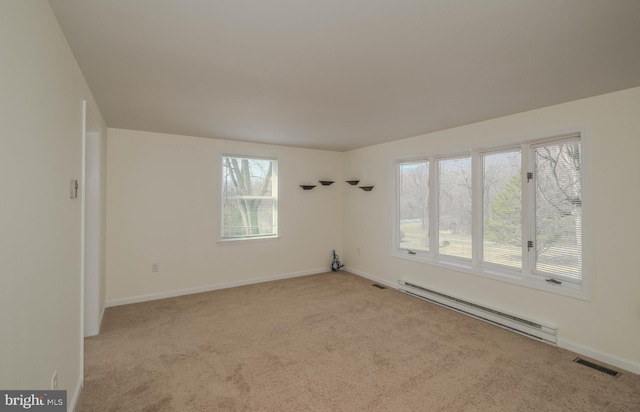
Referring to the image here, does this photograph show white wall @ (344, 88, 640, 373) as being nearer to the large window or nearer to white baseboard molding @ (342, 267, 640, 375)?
white baseboard molding @ (342, 267, 640, 375)

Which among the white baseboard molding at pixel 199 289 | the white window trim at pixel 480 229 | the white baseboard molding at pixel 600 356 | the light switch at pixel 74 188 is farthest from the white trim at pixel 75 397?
the white baseboard molding at pixel 600 356

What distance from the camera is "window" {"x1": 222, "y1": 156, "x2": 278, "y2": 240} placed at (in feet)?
16.0

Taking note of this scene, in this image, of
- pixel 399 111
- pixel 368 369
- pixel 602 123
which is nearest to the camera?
pixel 368 369

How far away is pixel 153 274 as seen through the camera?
427 cm

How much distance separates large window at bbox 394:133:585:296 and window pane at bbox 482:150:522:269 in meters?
0.01

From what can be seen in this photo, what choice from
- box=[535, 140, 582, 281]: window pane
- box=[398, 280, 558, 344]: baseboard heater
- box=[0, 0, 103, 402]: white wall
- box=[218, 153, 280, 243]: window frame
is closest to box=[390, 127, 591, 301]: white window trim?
box=[535, 140, 582, 281]: window pane

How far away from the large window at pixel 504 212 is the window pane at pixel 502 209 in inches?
0.4

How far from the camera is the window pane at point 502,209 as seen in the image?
3445 mm

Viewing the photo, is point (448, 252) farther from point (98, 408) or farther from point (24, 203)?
point (24, 203)

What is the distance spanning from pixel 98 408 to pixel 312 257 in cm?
395

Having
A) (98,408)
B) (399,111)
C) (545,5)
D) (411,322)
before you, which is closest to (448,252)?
(411,322)

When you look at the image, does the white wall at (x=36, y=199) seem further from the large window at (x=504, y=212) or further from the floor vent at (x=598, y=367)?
the large window at (x=504, y=212)

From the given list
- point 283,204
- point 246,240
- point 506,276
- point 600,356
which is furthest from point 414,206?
point 246,240

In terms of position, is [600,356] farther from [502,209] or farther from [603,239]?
[502,209]
